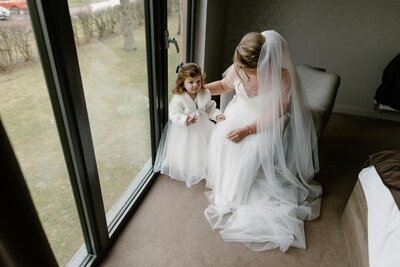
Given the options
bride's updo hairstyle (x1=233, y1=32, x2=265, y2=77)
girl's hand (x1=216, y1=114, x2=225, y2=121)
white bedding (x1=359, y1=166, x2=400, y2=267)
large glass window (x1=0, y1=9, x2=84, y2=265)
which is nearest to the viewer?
large glass window (x1=0, y1=9, x2=84, y2=265)

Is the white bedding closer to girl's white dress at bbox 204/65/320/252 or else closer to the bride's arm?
girl's white dress at bbox 204/65/320/252

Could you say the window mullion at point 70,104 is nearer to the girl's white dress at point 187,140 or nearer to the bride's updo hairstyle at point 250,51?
the girl's white dress at point 187,140

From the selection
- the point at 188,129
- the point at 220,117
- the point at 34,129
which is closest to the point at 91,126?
the point at 34,129

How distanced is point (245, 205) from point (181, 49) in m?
1.26

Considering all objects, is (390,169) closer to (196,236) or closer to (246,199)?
(246,199)

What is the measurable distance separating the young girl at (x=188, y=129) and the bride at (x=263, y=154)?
A: 0.39 feet

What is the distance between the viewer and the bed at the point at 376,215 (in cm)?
118

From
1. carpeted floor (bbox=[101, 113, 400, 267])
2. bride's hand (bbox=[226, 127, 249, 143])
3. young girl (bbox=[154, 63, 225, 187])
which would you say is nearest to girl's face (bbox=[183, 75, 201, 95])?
young girl (bbox=[154, 63, 225, 187])

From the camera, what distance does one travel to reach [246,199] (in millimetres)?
1814

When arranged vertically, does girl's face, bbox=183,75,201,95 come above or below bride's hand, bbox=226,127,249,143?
above

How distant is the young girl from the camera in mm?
1795

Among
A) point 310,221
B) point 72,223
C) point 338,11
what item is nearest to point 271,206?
point 310,221

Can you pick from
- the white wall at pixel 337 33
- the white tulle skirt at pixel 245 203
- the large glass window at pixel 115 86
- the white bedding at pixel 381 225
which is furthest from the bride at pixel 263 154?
the white wall at pixel 337 33

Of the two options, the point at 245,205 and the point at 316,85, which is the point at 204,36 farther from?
the point at 245,205
